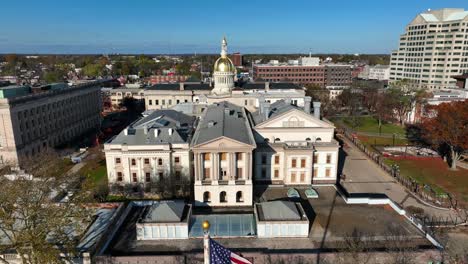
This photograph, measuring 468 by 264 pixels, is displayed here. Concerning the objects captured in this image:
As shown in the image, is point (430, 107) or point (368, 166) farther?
point (430, 107)

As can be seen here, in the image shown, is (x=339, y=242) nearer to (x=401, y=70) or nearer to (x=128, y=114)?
(x=128, y=114)

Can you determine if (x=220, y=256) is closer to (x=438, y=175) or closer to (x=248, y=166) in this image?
(x=248, y=166)

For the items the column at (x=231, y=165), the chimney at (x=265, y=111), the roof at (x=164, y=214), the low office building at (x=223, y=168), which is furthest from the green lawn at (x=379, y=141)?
the roof at (x=164, y=214)

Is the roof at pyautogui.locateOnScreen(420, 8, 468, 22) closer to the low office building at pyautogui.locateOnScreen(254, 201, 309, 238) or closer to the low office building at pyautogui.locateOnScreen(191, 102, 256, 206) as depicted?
the low office building at pyautogui.locateOnScreen(191, 102, 256, 206)

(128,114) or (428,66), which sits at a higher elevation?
(428,66)

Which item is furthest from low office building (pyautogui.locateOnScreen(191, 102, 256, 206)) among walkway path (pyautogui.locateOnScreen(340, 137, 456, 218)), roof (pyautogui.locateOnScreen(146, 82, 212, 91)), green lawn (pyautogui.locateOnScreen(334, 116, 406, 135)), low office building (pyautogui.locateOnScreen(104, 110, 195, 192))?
green lawn (pyautogui.locateOnScreen(334, 116, 406, 135))

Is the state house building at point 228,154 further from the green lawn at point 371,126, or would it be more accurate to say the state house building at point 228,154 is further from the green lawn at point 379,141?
the green lawn at point 371,126

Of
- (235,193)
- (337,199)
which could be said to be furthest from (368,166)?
(235,193)
